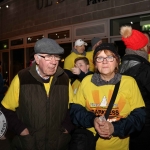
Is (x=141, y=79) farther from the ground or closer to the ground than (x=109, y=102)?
farther from the ground

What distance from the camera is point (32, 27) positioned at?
1063cm

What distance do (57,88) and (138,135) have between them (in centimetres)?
104

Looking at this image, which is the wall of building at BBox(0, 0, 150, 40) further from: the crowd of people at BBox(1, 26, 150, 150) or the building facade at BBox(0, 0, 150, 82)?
the crowd of people at BBox(1, 26, 150, 150)

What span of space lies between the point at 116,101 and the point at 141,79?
450 mm

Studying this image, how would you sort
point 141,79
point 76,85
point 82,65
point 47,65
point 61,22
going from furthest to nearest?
point 61,22 → point 76,85 → point 82,65 → point 141,79 → point 47,65

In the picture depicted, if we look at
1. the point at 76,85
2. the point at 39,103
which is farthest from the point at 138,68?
the point at 76,85

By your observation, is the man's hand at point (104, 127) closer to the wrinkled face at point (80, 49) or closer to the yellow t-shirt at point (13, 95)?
the yellow t-shirt at point (13, 95)

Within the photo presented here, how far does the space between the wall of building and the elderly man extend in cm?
496

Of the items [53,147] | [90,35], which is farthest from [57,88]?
[90,35]

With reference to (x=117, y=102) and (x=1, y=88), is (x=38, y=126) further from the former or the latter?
(x=1, y=88)

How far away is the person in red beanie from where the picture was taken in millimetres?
2410

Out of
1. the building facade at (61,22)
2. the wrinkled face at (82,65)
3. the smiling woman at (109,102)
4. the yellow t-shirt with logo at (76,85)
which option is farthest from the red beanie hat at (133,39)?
the building facade at (61,22)

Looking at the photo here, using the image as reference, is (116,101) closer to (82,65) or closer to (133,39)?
(133,39)

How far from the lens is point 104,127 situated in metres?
2.01
